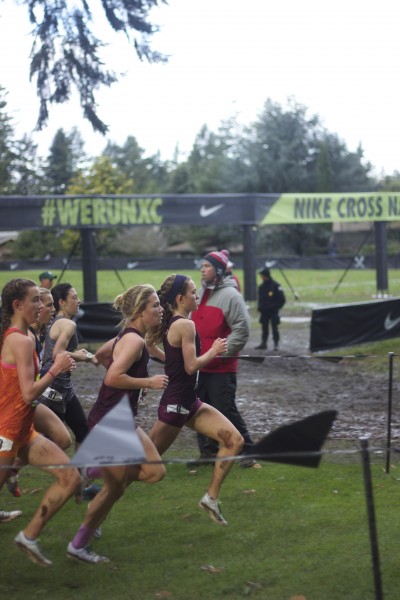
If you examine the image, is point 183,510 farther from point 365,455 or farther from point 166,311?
point 365,455

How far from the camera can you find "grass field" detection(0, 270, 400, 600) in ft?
18.0

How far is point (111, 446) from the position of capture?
4664mm

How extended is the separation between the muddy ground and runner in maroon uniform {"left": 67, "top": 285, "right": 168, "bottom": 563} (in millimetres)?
2862

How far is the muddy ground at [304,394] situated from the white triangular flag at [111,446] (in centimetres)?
405

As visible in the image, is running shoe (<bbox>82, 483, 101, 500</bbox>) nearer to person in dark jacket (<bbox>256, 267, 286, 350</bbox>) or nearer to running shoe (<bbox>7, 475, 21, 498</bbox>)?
running shoe (<bbox>7, 475, 21, 498</bbox>)

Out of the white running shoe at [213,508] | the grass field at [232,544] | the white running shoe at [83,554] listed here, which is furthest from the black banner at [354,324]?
the white running shoe at [83,554]

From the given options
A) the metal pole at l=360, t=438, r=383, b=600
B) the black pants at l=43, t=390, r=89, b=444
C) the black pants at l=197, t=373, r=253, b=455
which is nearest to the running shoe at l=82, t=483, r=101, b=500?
the black pants at l=43, t=390, r=89, b=444

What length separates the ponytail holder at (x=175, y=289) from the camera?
6.86 meters

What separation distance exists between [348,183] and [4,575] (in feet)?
222

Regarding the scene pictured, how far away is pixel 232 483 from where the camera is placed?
7.96 m

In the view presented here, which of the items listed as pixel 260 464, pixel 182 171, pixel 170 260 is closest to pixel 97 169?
pixel 170 260

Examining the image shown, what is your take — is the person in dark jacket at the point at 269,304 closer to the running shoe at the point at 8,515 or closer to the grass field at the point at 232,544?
the grass field at the point at 232,544

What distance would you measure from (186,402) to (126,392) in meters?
0.87

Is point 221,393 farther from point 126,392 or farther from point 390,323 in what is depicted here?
point 390,323
